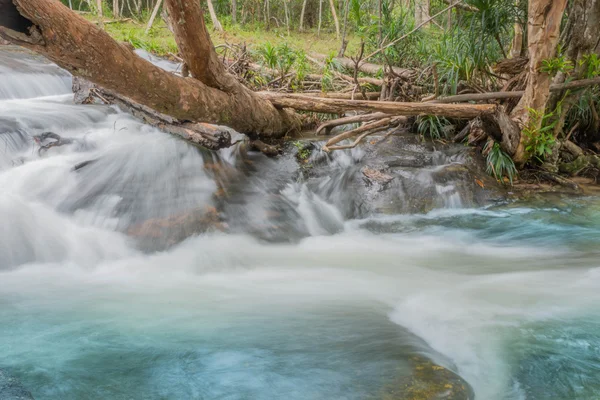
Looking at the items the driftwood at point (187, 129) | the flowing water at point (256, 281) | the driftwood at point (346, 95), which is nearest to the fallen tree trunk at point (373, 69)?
the driftwood at point (346, 95)

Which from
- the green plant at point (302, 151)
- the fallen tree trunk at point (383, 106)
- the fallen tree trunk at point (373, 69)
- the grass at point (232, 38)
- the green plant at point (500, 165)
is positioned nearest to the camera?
the fallen tree trunk at point (383, 106)

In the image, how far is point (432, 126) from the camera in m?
6.51

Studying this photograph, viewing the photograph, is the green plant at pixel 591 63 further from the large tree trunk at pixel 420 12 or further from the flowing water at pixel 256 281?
the large tree trunk at pixel 420 12

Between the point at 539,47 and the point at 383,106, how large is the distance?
5.98 feet

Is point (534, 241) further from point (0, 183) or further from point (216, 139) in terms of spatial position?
point (0, 183)

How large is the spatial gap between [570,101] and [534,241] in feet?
7.65

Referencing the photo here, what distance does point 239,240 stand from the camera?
14.5 feet

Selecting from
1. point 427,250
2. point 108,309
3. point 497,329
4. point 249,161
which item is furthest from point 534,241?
point 108,309

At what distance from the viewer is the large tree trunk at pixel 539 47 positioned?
183 inches

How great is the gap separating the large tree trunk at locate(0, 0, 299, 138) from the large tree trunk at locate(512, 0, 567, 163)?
125 inches

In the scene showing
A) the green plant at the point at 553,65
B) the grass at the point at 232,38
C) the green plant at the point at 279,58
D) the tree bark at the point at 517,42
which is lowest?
the green plant at the point at 553,65

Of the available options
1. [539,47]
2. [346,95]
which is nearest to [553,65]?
[539,47]

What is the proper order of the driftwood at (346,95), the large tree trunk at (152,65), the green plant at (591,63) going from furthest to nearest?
1. the driftwood at (346,95)
2. the green plant at (591,63)
3. the large tree trunk at (152,65)

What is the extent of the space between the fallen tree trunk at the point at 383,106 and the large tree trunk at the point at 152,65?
41cm
